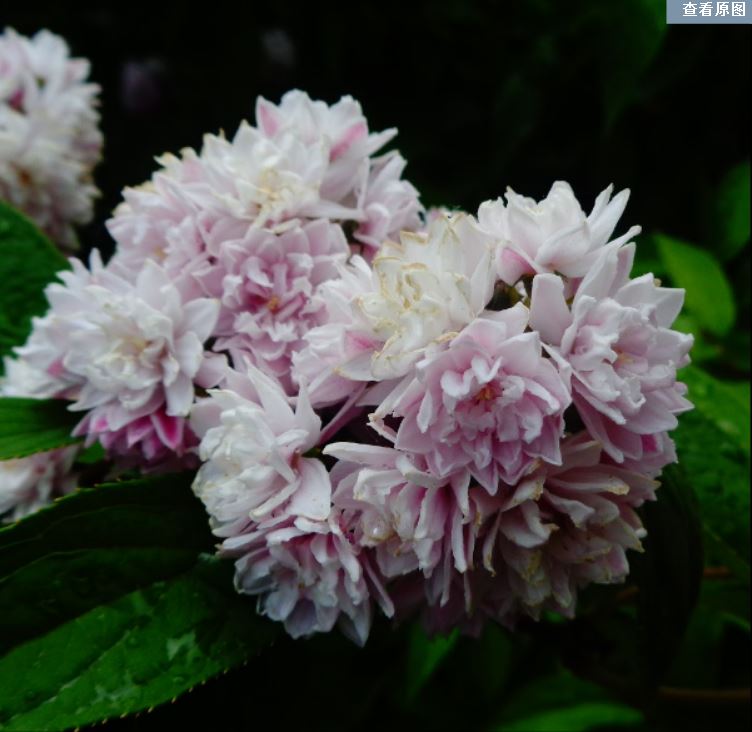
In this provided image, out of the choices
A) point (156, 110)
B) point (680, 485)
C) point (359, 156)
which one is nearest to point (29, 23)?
point (156, 110)

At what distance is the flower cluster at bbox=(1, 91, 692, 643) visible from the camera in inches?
18.9

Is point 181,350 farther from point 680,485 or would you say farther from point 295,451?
point 680,485

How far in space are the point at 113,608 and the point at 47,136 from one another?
59 cm

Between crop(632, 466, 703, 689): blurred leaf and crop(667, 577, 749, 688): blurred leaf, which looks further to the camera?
crop(667, 577, 749, 688): blurred leaf

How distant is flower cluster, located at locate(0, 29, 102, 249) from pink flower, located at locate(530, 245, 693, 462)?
671mm

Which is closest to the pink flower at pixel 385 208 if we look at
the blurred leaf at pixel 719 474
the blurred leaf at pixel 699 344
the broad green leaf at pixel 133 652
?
the broad green leaf at pixel 133 652

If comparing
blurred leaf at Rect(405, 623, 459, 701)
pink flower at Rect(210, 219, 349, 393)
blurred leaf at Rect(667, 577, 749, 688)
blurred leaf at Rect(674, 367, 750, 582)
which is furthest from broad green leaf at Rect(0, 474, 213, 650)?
blurred leaf at Rect(667, 577, 749, 688)

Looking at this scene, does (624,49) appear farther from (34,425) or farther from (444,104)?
(34,425)

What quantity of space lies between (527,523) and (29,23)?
4.33ft

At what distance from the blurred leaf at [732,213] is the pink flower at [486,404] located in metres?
0.70

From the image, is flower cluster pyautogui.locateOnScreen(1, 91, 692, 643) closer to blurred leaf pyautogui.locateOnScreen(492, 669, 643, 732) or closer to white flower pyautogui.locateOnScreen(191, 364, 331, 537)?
white flower pyautogui.locateOnScreen(191, 364, 331, 537)

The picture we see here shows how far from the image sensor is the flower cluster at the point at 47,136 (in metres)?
0.96

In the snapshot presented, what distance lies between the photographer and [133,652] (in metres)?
0.56

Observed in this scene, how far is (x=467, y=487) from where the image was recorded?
0.49 meters
